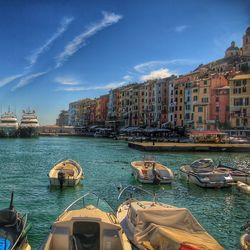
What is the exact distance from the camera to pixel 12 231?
14.5 metres

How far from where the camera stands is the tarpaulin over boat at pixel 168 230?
12.7m

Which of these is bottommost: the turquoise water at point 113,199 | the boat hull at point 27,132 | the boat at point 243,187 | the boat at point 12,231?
the turquoise water at point 113,199

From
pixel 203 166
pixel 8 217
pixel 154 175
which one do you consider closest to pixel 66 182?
pixel 154 175

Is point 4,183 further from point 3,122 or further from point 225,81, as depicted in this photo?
point 3,122

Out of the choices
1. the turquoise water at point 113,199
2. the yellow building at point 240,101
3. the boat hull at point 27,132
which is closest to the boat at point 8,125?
the boat hull at point 27,132

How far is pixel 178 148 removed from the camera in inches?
2847

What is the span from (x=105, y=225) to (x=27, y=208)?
36.4 feet

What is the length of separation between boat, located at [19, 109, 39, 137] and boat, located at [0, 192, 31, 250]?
441 ft

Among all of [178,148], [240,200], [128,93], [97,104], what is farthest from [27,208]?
[97,104]

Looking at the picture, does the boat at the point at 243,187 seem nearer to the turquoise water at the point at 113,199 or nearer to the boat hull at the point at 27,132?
the turquoise water at the point at 113,199

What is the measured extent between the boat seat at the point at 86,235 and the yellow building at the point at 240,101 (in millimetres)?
85666

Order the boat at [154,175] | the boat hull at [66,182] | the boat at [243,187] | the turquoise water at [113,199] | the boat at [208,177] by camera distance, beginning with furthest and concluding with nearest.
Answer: the boat at [154,175] → the boat at [208,177] → the boat hull at [66,182] → the boat at [243,187] → the turquoise water at [113,199]

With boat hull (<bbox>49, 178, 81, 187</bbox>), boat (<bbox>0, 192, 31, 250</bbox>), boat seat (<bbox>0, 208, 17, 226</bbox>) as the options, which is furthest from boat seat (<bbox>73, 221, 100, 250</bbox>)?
boat hull (<bbox>49, 178, 81, 187</bbox>)

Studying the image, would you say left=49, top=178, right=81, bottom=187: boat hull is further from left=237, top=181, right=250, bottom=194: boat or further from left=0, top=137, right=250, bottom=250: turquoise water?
left=237, top=181, right=250, bottom=194: boat
